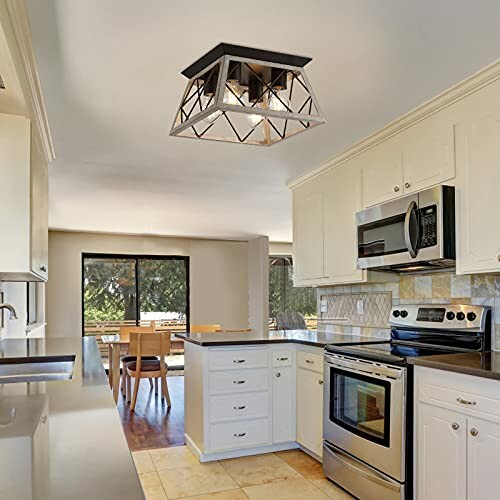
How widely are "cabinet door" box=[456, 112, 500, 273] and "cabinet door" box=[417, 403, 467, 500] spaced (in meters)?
0.75

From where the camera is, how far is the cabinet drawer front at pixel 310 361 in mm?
3368

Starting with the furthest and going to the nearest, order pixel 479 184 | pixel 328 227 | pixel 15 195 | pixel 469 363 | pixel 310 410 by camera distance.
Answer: pixel 328 227 → pixel 310 410 → pixel 479 184 → pixel 15 195 → pixel 469 363

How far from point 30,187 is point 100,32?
0.85 m

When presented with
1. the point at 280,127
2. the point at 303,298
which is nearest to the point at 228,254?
the point at 303,298

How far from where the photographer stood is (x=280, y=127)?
313 centimetres

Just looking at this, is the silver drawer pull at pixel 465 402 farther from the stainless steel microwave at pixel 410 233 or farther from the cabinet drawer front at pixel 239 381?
the cabinet drawer front at pixel 239 381

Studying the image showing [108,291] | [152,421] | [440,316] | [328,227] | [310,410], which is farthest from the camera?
[108,291]

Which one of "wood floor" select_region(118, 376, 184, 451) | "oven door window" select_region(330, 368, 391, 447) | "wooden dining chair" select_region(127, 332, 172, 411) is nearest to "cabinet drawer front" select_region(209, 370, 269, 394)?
"oven door window" select_region(330, 368, 391, 447)

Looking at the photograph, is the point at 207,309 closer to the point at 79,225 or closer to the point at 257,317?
the point at 257,317

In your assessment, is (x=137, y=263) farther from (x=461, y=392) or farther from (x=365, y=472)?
(x=461, y=392)

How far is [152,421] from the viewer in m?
4.64

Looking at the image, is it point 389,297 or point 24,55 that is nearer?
point 24,55

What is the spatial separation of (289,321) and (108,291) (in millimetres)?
3553

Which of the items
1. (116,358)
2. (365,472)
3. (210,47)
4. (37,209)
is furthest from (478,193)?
(116,358)
